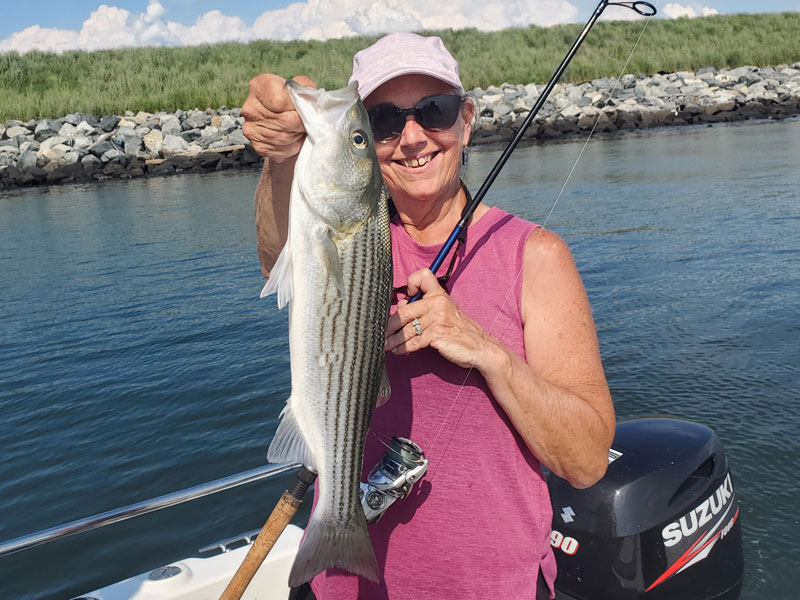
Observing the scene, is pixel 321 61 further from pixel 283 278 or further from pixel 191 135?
pixel 283 278

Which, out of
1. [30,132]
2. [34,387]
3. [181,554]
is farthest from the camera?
[30,132]

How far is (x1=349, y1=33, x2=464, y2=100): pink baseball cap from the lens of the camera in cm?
251

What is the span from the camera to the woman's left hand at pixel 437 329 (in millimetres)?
2293

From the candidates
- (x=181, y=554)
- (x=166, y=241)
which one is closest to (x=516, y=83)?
(x=166, y=241)

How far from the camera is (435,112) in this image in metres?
2.58

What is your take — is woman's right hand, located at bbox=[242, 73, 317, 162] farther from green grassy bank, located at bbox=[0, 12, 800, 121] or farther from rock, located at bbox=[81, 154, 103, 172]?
green grassy bank, located at bbox=[0, 12, 800, 121]

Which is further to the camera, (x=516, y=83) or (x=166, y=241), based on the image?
(x=516, y=83)

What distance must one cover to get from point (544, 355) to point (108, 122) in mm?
37426

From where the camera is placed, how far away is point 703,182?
19812mm

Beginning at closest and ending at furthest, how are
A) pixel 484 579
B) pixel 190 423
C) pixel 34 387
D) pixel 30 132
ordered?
pixel 484 579, pixel 190 423, pixel 34 387, pixel 30 132

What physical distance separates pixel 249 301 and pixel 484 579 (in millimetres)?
10333

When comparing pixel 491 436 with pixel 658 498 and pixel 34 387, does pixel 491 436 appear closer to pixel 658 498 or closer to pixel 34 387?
pixel 658 498

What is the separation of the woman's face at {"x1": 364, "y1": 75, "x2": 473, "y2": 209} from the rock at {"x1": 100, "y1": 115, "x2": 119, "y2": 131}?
3656 centimetres

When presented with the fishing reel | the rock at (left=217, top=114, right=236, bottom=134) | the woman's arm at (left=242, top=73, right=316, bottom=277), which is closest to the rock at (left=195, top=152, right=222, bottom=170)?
the rock at (left=217, top=114, right=236, bottom=134)
